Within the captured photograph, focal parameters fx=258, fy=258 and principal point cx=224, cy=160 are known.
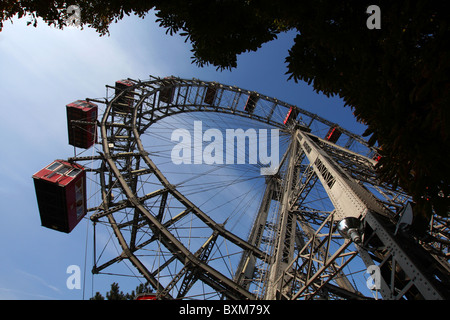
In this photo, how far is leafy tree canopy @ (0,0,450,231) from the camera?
3.37 m

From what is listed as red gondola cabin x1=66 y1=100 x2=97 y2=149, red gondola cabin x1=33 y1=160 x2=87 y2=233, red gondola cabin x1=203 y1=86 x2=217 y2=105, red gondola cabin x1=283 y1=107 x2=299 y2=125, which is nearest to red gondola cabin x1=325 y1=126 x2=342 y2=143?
red gondola cabin x1=283 y1=107 x2=299 y2=125

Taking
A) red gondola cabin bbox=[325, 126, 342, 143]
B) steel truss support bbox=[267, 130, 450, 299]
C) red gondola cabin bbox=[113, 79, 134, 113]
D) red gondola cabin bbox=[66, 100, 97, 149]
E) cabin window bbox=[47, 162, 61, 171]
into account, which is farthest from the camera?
red gondola cabin bbox=[325, 126, 342, 143]

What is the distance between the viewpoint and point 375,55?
4.12 m

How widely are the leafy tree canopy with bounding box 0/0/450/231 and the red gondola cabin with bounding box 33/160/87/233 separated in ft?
33.3

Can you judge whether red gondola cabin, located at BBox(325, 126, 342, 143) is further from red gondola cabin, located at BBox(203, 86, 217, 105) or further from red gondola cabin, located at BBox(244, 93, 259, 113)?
red gondola cabin, located at BBox(203, 86, 217, 105)

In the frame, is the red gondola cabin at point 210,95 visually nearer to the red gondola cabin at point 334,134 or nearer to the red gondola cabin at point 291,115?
the red gondola cabin at point 291,115

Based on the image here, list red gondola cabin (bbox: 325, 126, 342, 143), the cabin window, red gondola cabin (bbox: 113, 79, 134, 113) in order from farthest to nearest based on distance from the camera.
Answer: red gondola cabin (bbox: 325, 126, 342, 143) → red gondola cabin (bbox: 113, 79, 134, 113) → the cabin window

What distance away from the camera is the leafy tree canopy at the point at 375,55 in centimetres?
337

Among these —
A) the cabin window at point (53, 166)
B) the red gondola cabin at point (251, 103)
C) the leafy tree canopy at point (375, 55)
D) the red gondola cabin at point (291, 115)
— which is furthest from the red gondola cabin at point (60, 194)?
the red gondola cabin at point (291, 115)

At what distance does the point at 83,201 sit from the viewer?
15.4 metres

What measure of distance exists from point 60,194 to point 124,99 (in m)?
10.2

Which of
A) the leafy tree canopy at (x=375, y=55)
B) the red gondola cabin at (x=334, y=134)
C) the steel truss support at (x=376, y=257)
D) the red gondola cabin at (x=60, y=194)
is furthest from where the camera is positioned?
the red gondola cabin at (x=334, y=134)

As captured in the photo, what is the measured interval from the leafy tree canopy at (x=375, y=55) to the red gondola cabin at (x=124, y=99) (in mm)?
14751
